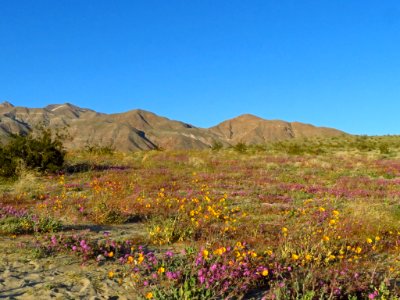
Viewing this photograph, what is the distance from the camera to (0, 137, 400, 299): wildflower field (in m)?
4.93

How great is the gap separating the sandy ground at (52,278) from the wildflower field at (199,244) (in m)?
0.02

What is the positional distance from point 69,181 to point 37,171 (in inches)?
103

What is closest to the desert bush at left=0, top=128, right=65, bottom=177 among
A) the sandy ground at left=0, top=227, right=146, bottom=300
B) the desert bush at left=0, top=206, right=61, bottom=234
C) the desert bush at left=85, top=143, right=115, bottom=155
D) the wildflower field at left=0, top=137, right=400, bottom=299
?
the wildflower field at left=0, top=137, right=400, bottom=299

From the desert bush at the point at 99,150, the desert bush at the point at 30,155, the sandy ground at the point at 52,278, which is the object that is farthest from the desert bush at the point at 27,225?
the desert bush at the point at 99,150

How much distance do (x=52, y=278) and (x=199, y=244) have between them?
2.73 metres

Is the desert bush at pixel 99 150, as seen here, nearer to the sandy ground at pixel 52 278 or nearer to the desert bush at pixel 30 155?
the desert bush at pixel 30 155

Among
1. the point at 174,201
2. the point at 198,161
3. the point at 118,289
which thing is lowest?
the point at 118,289

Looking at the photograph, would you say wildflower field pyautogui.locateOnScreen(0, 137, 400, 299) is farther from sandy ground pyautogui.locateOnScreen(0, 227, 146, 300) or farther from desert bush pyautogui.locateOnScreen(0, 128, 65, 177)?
desert bush pyautogui.locateOnScreen(0, 128, 65, 177)

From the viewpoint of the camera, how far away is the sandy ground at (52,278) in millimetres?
4914

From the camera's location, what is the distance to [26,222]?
7.89m

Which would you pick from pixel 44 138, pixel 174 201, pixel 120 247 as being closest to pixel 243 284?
pixel 120 247

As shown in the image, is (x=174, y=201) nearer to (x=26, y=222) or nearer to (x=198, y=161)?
(x=26, y=222)

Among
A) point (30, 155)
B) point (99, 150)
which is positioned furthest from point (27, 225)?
point (99, 150)

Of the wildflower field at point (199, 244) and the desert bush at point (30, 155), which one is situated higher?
the desert bush at point (30, 155)
